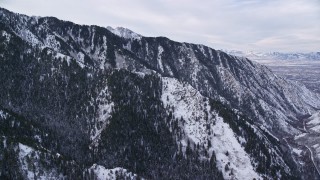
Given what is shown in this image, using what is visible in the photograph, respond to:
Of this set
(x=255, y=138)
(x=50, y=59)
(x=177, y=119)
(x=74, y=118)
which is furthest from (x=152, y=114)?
(x=50, y=59)

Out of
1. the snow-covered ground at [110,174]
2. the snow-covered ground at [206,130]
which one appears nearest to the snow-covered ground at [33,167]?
the snow-covered ground at [110,174]

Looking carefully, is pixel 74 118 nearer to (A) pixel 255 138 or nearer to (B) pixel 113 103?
(B) pixel 113 103

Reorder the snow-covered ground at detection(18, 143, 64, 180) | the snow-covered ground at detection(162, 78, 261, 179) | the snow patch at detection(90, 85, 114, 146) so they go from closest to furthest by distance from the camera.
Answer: the snow-covered ground at detection(18, 143, 64, 180)
the snow-covered ground at detection(162, 78, 261, 179)
the snow patch at detection(90, 85, 114, 146)

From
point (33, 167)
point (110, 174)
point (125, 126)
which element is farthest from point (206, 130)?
point (33, 167)

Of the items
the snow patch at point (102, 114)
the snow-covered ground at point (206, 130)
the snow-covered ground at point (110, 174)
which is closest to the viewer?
the snow-covered ground at point (110, 174)

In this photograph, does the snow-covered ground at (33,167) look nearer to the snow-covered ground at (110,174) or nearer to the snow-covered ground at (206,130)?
the snow-covered ground at (110,174)

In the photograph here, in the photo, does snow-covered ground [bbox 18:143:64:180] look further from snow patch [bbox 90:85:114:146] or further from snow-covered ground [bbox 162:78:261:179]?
snow-covered ground [bbox 162:78:261:179]

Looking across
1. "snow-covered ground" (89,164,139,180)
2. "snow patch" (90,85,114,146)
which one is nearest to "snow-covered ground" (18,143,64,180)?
"snow-covered ground" (89,164,139,180)

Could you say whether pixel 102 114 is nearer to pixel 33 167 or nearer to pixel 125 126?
pixel 125 126

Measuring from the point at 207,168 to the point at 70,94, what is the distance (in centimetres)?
7890

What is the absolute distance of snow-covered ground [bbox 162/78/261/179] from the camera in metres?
155

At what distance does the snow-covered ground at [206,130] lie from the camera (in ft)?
509

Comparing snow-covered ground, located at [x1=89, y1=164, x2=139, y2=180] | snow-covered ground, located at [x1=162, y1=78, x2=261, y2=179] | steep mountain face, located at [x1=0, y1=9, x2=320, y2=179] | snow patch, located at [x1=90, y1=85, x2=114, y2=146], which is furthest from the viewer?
snow patch, located at [x1=90, y1=85, x2=114, y2=146]

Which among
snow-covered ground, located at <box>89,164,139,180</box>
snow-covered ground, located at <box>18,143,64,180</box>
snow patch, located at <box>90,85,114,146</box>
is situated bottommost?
snow-covered ground, located at <box>89,164,139,180</box>
